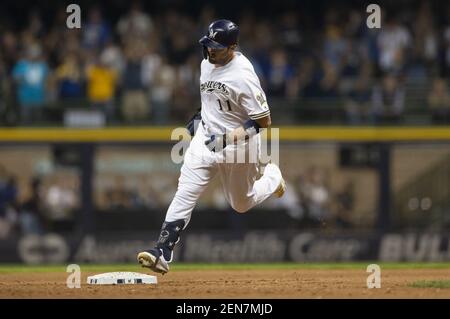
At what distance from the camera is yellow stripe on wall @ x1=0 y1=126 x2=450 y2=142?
20578 mm

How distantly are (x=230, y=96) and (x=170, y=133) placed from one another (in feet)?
35.9

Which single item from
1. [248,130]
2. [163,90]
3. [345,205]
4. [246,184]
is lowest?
[345,205]

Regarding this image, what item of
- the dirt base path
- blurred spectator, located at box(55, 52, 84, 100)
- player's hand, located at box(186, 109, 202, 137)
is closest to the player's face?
player's hand, located at box(186, 109, 202, 137)

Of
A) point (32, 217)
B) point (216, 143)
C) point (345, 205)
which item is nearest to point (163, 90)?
point (32, 217)

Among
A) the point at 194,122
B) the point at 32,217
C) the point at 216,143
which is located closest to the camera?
the point at 216,143

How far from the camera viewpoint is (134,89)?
20281mm

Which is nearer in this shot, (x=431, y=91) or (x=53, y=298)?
(x=53, y=298)

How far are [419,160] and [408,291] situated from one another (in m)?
12.1

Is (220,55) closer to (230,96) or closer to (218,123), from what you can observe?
(230,96)

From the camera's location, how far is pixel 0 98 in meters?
20.1
